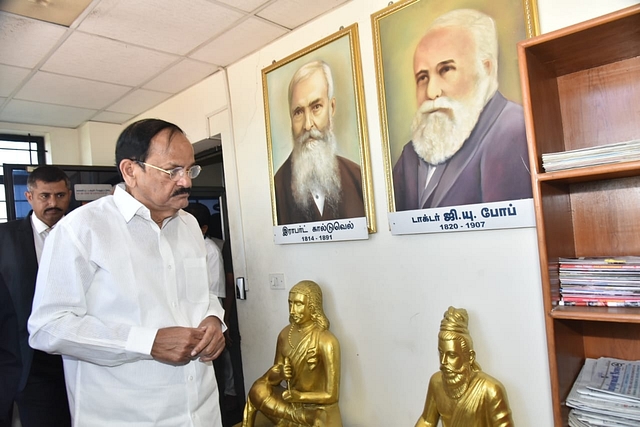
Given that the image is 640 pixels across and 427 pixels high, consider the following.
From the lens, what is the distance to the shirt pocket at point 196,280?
4.90ft

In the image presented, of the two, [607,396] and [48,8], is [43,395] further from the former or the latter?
[607,396]

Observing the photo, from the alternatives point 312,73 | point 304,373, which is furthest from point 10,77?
point 304,373

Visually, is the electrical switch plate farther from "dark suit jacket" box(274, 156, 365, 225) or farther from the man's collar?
the man's collar

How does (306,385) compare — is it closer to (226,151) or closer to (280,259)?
(280,259)

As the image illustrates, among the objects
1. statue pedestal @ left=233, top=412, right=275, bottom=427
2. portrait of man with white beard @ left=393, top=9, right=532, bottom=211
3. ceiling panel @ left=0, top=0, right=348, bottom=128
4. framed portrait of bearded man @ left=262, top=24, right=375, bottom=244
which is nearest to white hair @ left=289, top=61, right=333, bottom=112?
framed portrait of bearded man @ left=262, top=24, right=375, bottom=244

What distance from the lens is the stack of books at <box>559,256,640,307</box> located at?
1322 millimetres

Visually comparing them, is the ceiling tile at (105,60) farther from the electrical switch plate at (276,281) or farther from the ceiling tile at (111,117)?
the electrical switch plate at (276,281)

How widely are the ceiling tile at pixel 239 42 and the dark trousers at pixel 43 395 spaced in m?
1.91

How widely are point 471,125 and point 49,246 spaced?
5.26 ft

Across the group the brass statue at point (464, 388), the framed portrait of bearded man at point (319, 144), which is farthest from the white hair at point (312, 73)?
the brass statue at point (464, 388)

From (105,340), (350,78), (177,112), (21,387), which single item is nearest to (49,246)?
(105,340)

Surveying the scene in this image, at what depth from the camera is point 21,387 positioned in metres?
1.89

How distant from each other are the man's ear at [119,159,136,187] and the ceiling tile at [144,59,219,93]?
163 cm

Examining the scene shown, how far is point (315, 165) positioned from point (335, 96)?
395mm
